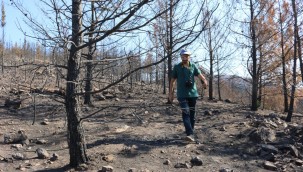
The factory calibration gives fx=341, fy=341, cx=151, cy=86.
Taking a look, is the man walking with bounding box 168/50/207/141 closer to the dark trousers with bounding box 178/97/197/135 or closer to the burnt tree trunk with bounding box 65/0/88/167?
the dark trousers with bounding box 178/97/197/135

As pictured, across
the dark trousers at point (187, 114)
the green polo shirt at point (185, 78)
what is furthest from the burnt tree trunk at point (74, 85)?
the green polo shirt at point (185, 78)

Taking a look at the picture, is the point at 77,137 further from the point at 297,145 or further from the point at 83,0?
the point at 297,145

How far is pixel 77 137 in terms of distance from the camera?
4.38m

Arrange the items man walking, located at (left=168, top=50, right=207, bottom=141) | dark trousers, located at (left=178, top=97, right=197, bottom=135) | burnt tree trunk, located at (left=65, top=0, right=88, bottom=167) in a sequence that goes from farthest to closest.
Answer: man walking, located at (left=168, top=50, right=207, bottom=141) < dark trousers, located at (left=178, top=97, right=197, bottom=135) < burnt tree trunk, located at (left=65, top=0, right=88, bottom=167)

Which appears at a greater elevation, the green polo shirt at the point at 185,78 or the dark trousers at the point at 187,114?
the green polo shirt at the point at 185,78

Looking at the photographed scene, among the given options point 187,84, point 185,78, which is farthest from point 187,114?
point 185,78

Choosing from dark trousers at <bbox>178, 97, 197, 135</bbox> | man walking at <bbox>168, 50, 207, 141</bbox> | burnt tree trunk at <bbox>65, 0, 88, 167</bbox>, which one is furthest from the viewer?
man walking at <bbox>168, 50, 207, 141</bbox>

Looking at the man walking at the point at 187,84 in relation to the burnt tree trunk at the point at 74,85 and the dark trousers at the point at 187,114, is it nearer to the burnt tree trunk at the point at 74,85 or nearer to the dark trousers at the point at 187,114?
the dark trousers at the point at 187,114

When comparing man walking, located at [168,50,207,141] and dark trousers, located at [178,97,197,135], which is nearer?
dark trousers, located at [178,97,197,135]

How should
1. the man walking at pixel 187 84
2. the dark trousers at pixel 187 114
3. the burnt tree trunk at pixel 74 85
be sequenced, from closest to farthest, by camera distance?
the burnt tree trunk at pixel 74 85 → the dark trousers at pixel 187 114 → the man walking at pixel 187 84

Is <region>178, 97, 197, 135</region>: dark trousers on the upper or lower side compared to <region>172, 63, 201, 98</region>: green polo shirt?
lower

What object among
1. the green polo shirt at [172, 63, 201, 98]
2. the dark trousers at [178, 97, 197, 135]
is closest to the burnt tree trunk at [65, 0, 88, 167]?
the dark trousers at [178, 97, 197, 135]

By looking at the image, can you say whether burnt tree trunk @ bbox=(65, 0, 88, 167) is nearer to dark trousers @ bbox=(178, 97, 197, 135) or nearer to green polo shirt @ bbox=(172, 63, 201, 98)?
dark trousers @ bbox=(178, 97, 197, 135)

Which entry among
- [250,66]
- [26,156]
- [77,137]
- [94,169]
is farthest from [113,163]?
[250,66]
